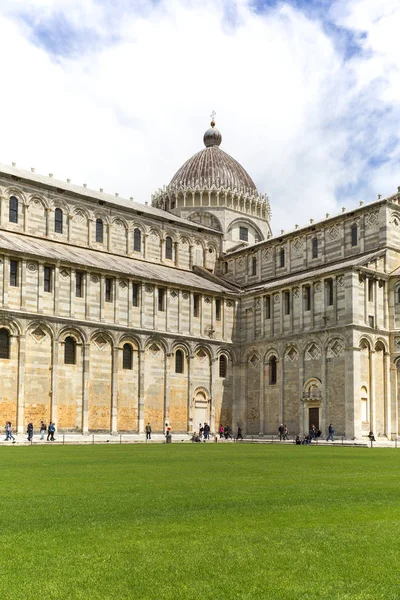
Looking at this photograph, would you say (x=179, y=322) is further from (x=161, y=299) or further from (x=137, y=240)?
(x=137, y=240)

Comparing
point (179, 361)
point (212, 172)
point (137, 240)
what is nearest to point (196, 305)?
point (179, 361)

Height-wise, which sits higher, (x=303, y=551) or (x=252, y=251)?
(x=252, y=251)

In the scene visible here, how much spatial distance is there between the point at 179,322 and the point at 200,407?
266 inches

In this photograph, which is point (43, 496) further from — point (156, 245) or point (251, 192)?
point (251, 192)

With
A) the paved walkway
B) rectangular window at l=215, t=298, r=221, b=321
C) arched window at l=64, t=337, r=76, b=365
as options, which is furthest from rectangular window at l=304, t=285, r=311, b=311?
arched window at l=64, t=337, r=76, b=365

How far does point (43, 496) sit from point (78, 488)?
1430 mm

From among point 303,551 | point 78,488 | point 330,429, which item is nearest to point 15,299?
point 330,429

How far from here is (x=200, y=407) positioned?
54.0m

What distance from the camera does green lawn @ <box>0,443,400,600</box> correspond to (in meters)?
7.07

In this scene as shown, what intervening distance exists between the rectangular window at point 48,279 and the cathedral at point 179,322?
7cm

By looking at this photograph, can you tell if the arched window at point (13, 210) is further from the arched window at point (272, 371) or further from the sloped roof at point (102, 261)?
the arched window at point (272, 371)

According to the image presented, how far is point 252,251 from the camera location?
63656mm

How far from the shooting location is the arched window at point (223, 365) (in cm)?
5616

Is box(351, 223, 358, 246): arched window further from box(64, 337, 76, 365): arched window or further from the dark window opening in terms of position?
box(64, 337, 76, 365): arched window
